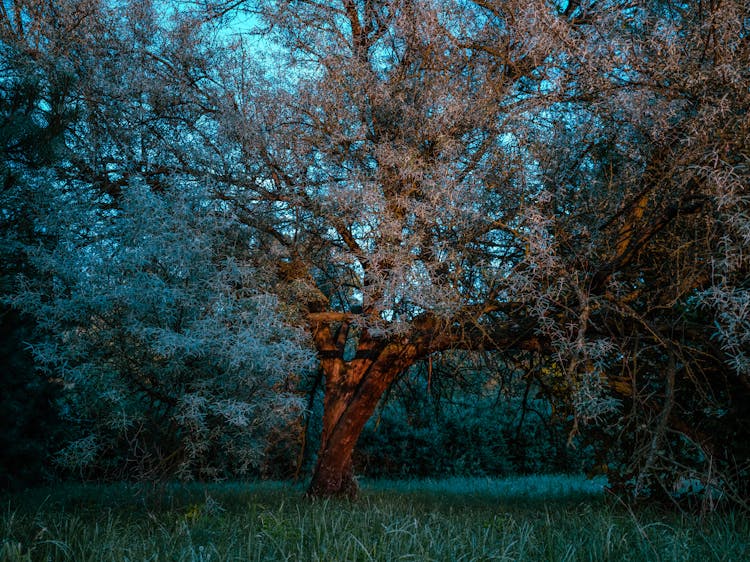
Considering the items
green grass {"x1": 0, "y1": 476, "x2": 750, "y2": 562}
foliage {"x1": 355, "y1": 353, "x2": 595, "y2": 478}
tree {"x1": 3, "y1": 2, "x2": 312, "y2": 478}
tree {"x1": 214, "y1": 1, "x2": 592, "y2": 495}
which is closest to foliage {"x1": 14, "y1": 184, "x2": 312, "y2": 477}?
tree {"x1": 3, "y1": 2, "x2": 312, "y2": 478}

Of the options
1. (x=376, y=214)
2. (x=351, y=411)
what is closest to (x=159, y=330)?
(x=376, y=214)

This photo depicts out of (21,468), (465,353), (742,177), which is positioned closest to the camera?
(742,177)

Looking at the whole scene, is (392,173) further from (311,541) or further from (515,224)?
(311,541)

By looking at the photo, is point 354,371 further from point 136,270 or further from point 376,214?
point 136,270

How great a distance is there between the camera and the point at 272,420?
6141 mm

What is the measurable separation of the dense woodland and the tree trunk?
32 millimetres

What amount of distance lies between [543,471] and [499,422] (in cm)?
185

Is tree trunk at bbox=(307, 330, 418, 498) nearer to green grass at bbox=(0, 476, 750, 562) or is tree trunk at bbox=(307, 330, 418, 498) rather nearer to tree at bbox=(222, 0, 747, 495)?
tree at bbox=(222, 0, 747, 495)

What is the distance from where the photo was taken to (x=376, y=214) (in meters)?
6.18

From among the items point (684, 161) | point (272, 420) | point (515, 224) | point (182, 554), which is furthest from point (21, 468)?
point (684, 161)

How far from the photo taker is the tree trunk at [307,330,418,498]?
23.1 ft

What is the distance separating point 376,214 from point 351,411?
7.68 ft

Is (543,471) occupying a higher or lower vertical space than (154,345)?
lower

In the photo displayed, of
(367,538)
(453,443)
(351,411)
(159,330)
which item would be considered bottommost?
(367,538)
